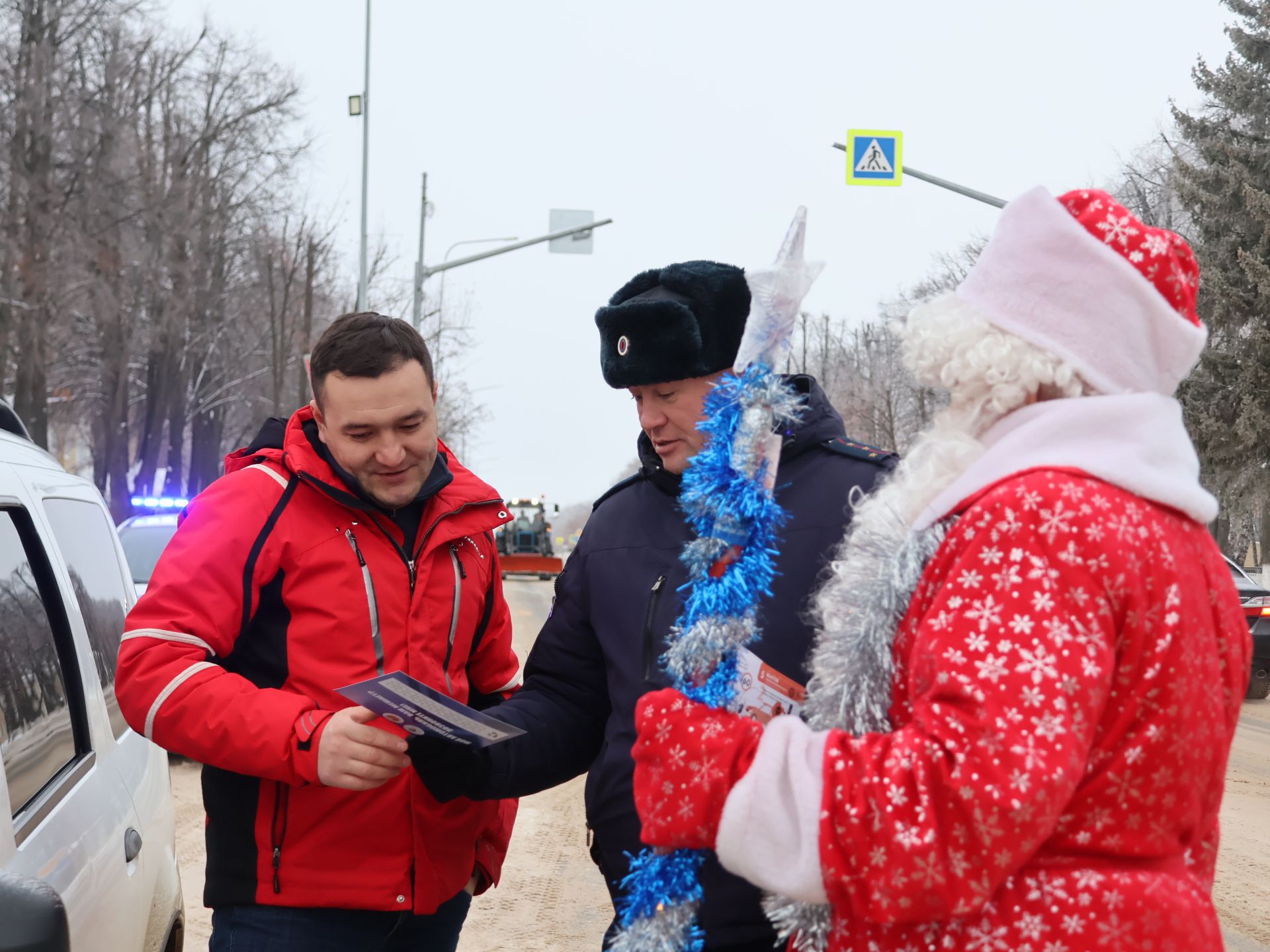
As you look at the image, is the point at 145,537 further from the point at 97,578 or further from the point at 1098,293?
the point at 1098,293

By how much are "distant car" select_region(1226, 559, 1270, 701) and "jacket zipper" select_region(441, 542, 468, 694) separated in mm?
11013

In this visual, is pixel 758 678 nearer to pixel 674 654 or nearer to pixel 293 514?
pixel 674 654

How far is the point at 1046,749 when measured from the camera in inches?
56.0

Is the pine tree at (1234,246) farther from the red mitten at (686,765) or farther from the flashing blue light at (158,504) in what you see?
the red mitten at (686,765)

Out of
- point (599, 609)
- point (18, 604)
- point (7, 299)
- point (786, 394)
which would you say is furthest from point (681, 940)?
point (7, 299)

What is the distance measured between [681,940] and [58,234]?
2472cm

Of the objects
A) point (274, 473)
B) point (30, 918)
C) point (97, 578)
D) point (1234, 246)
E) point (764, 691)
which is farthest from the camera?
point (1234, 246)

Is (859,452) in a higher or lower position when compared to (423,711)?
higher

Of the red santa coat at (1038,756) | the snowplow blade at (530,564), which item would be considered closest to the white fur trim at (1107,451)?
the red santa coat at (1038,756)

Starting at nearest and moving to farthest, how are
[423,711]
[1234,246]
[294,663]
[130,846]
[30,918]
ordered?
[30,918]
[423,711]
[294,663]
[130,846]
[1234,246]

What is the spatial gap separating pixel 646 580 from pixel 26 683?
129cm

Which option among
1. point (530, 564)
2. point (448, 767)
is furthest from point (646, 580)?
point (530, 564)

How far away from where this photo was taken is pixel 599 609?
8.29 feet

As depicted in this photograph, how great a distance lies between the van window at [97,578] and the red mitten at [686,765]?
1.87 metres
